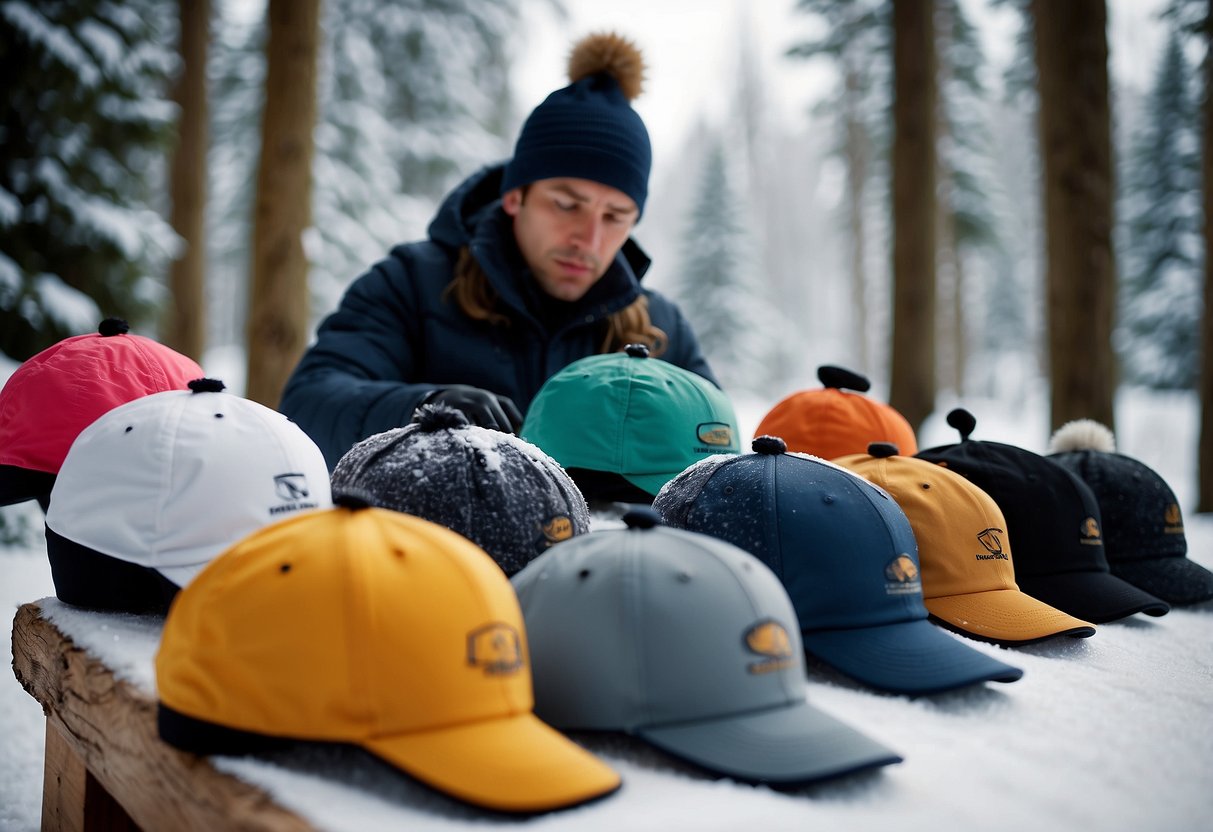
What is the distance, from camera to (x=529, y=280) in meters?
2.79

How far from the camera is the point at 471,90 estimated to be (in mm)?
14258

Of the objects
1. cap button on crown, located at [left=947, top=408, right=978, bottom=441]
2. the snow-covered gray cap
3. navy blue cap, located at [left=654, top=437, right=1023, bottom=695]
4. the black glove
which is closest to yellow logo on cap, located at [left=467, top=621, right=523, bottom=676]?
the snow-covered gray cap

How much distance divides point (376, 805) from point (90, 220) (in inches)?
245

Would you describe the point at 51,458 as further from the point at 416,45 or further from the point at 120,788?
the point at 416,45

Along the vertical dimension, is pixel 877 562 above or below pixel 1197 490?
above

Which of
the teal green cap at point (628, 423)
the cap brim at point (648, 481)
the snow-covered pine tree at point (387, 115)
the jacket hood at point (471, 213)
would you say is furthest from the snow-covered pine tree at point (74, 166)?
the snow-covered pine tree at point (387, 115)

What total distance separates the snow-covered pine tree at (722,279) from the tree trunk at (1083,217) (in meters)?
13.3

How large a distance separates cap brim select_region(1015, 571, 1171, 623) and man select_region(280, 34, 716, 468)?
143cm

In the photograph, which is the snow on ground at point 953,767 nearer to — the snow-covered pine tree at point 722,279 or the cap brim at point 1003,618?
the cap brim at point 1003,618

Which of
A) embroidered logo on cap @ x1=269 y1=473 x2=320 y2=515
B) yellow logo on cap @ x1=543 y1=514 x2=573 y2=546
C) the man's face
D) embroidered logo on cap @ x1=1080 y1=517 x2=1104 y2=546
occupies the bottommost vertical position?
embroidered logo on cap @ x1=1080 y1=517 x2=1104 y2=546

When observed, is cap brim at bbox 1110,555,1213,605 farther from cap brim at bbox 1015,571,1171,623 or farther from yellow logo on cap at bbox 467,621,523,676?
yellow logo on cap at bbox 467,621,523,676

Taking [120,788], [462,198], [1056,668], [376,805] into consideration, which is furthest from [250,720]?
[462,198]

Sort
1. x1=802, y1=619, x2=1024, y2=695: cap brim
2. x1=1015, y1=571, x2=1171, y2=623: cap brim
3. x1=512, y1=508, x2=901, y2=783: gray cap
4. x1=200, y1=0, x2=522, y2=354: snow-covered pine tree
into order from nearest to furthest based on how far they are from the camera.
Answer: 1. x1=512, y1=508, x2=901, y2=783: gray cap
2. x1=802, y1=619, x2=1024, y2=695: cap brim
3. x1=1015, y1=571, x2=1171, y2=623: cap brim
4. x1=200, y1=0, x2=522, y2=354: snow-covered pine tree

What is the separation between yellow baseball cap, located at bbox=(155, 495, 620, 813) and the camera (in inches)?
37.2
